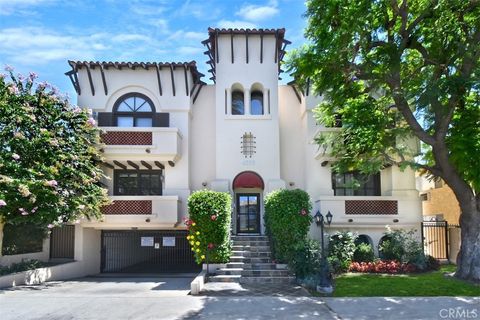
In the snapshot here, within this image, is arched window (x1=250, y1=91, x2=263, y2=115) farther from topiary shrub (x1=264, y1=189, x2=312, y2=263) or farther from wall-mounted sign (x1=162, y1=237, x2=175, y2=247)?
wall-mounted sign (x1=162, y1=237, x2=175, y2=247)

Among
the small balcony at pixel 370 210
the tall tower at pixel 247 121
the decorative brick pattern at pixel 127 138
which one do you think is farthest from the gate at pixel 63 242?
the small balcony at pixel 370 210

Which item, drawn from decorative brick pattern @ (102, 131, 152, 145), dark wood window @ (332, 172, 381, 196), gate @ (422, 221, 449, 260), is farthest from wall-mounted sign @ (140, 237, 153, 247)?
gate @ (422, 221, 449, 260)

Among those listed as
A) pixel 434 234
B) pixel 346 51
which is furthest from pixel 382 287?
pixel 434 234

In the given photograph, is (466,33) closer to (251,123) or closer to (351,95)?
(351,95)

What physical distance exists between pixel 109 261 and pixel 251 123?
10.1 metres

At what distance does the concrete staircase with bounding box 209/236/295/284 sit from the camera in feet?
48.6

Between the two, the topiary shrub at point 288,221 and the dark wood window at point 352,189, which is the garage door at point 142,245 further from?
the dark wood window at point 352,189

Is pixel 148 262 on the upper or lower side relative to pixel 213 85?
lower

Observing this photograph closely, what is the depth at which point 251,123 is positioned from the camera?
20188 mm

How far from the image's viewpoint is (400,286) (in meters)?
13.3

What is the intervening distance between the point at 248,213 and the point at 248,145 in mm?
3187

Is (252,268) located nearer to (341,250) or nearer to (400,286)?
(341,250)

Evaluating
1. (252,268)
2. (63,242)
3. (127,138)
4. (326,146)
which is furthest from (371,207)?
(63,242)

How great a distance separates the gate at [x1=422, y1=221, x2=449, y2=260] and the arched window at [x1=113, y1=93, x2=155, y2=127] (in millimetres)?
13768
